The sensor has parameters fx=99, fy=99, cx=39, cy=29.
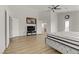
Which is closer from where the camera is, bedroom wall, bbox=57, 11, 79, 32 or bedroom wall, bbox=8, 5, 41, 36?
bedroom wall, bbox=57, 11, 79, 32

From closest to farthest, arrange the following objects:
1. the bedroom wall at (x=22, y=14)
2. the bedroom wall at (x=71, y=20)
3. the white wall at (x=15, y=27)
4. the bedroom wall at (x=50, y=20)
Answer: the bedroom wall at (x=50, y=20), the bedroom wall at (x=71, y=20), the bedroom wall at (x=22, y=14), the white wall at (x=15, y=27)

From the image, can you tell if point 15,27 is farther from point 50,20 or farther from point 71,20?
point 71,20

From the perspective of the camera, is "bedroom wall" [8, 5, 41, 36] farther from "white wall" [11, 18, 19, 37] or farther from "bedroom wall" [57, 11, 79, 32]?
"bedroom wall" [57, 11, 79, 32]

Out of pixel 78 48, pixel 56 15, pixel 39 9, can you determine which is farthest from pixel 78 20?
pixel 78 48

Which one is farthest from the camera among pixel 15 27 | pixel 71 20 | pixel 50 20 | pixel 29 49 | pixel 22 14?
pixel 22 14

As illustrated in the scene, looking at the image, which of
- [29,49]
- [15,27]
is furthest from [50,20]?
[29,49]

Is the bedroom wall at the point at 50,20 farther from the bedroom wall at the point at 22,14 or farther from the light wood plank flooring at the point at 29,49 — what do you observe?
the light wood plank flooring at the point at 29,49

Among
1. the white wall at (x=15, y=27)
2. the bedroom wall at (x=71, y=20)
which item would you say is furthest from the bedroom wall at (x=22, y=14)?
the bedroom wall at (x=71, y=20)

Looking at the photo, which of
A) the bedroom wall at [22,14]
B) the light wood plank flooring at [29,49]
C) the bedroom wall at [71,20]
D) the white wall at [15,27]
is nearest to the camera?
the light wood plank flooring at [29,49]

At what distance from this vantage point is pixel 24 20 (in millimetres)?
9180

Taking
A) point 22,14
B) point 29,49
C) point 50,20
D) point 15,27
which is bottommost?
point 29,49

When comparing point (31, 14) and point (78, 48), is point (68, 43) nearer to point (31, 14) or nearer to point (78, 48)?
point (78, 48)

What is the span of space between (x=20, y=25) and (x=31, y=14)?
1457 mm

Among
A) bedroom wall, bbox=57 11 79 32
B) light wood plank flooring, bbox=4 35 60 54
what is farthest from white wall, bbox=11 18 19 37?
bedroom wall, bbox=57 11 79 32
